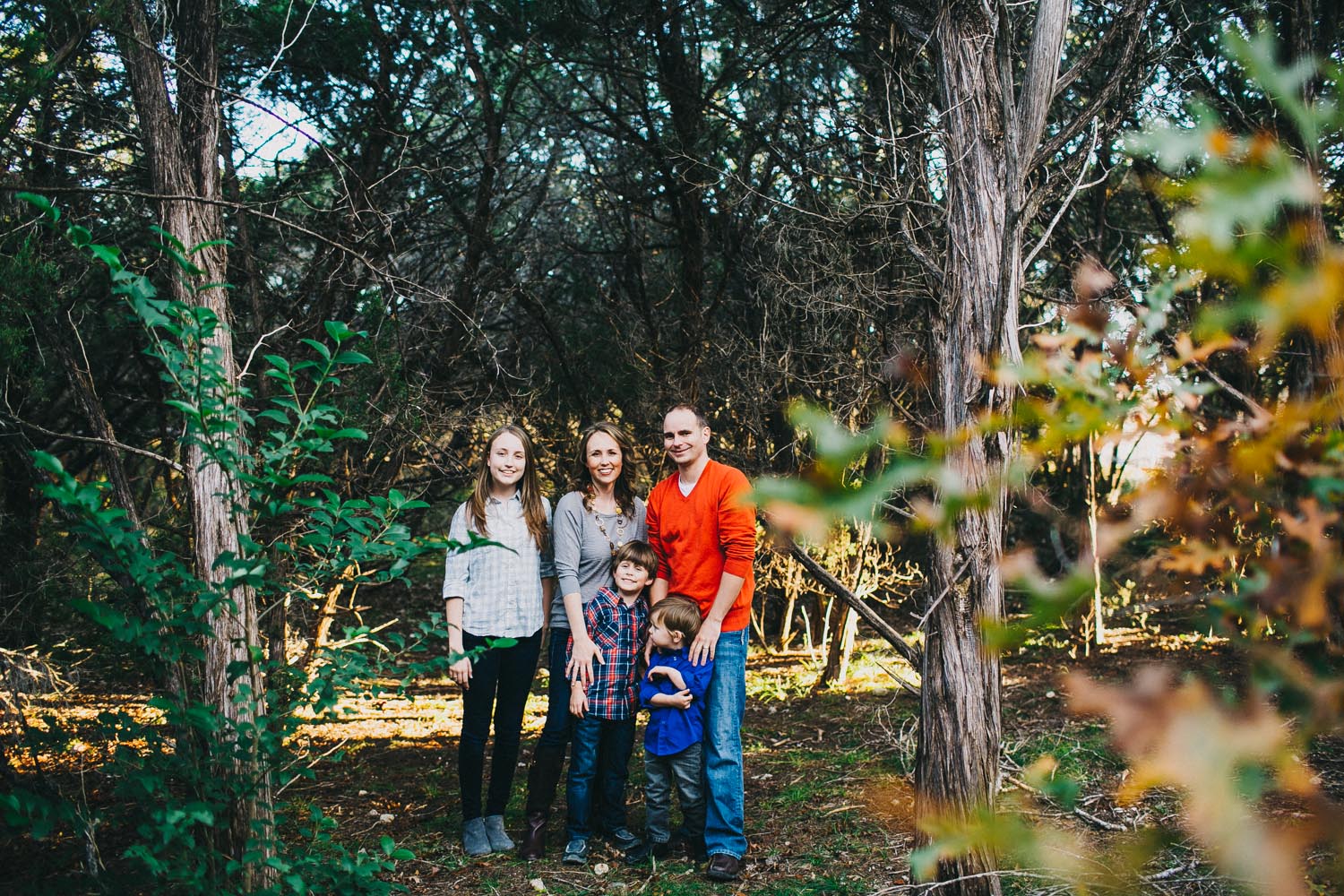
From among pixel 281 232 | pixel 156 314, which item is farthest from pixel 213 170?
pixel 281 232

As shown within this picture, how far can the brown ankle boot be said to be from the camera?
3.95 meters

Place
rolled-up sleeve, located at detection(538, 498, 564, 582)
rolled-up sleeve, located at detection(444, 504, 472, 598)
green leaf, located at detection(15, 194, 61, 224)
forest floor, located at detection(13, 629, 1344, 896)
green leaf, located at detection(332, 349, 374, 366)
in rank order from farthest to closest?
rolled-up sleeve, located at detection(538, 498, 564, 582)
rolled-up sleeve, located at detection(444, 504, 472, 598)
forest floor, located at detection(13, 629, 1344, 896)
green leaf, located at detection(332, 349, 374, 366)
green leaf, located at detection(15, 194, 61, 224)

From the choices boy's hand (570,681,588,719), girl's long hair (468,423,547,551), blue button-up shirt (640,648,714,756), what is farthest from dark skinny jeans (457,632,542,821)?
blue button-up shirt (640,648,714,756)

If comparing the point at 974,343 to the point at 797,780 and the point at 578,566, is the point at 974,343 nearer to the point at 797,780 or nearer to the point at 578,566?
the point at 578,566

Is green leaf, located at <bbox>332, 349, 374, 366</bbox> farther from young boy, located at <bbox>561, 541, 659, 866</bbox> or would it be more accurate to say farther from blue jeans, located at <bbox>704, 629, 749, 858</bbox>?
blue jeans, located at <bbox>704, 629, 749, 858</bbox>

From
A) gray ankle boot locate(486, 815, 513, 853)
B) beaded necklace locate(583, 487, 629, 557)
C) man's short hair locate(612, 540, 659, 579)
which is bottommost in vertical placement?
gray ankle boot locate(486, 815, 513, 853)

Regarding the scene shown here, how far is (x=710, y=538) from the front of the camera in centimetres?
380

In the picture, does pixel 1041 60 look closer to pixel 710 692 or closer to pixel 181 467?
pixel 710 692

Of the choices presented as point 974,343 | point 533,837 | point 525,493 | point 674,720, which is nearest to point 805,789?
point 674,720

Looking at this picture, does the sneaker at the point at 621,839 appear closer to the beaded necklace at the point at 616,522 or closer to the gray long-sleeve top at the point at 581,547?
the gray long-sleeve top at the point at 581,547

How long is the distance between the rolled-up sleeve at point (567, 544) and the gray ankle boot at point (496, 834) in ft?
3.76

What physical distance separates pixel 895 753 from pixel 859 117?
12.0ft

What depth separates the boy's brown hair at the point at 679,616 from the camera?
3725mm

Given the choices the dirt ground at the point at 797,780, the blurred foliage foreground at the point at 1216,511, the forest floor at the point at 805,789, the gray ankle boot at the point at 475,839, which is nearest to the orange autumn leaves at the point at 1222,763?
the blurred foliage foreground at the point at 1216,511
